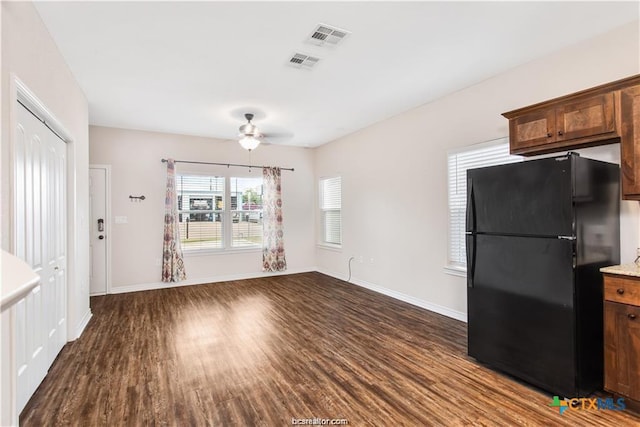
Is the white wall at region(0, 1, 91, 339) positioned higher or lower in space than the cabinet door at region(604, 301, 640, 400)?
higher

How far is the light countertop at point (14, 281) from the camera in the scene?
2.14 feet

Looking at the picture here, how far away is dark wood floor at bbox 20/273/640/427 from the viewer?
2162 mm

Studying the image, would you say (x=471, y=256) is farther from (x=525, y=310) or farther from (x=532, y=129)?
(x=532, y=129)

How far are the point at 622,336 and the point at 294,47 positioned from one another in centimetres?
340

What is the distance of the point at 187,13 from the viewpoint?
2.42 metres

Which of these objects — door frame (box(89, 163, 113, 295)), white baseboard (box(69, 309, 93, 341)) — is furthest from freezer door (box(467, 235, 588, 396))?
door frame (box(89, 163, 113, 295))

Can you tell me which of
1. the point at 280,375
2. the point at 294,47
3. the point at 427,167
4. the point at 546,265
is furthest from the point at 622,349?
the point at 294,47

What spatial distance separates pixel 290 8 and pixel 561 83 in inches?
103

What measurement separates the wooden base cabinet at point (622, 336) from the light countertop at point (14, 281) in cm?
312

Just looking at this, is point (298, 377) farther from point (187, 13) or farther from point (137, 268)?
point (137, 268)

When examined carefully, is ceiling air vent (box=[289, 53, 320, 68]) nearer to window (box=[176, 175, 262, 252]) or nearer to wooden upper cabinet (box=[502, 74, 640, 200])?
wooden upper cabinet (box=[502, 74, 640, 200])

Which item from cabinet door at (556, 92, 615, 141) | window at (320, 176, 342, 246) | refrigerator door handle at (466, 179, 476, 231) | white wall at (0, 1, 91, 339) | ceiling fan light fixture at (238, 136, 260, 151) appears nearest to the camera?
white wall at (0, 1, 91, 339)

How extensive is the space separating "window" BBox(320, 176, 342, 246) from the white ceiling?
2.40m

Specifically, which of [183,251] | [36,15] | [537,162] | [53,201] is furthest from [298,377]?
[183,251]
